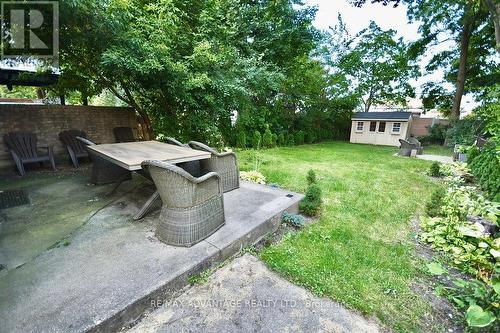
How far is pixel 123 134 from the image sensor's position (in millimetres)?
6449

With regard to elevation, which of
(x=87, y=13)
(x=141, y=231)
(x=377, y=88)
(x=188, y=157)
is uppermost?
(x=377, y=88)

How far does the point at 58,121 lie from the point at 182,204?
5381 millimetres

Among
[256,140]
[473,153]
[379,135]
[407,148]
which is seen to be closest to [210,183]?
[473,153]

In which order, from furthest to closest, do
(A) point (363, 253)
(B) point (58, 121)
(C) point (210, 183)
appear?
(B) point (58, 121), (A) point (363, 253), (C) point (210, 183)

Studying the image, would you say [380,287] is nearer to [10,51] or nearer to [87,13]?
[87,13]

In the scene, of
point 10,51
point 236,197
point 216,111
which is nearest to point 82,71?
point 10,51

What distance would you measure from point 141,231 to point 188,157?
975 millimetres

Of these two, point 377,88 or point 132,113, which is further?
point 377,88

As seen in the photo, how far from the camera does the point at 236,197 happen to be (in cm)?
342

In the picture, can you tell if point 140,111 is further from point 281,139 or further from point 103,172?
point 281,139

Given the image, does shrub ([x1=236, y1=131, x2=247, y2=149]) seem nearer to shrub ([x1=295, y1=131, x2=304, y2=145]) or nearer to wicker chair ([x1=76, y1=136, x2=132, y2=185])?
shrub ([x1=295, y1=131, x2=304, y2=145])

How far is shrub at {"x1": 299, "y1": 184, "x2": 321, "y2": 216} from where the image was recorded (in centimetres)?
327

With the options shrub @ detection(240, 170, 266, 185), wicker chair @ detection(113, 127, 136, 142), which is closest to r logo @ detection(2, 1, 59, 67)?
wicker chair @ detection(113, 127, 136, 142)

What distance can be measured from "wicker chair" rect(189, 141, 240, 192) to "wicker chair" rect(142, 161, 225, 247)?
3.74 ft
